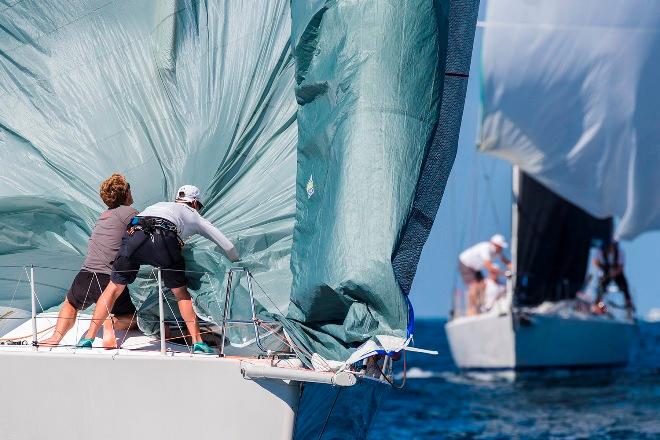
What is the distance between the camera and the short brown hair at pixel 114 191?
7.97 meters

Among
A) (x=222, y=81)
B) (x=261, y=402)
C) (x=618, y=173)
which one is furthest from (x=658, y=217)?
(x=261, y=402)

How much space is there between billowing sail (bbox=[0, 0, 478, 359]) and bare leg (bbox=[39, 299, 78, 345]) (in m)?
0.47

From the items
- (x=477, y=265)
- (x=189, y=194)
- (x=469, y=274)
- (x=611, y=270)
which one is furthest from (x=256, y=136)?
(x=611, y=270)

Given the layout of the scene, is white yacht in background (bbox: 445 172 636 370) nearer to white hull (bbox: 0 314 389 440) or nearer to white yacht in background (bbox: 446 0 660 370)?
white yacht in background (bbox: 446 0 660 370)

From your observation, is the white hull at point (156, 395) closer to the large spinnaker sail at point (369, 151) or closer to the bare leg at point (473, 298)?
the large spinnaker sail at point (369, 151)

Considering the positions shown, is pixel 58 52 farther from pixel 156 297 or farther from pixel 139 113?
pixel 156 297

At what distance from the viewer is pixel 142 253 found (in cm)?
761

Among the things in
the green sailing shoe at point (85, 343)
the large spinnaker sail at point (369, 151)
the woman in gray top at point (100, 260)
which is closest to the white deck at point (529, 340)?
the large spinnaker sail at point (369, 151)

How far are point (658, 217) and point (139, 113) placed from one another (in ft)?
52.9

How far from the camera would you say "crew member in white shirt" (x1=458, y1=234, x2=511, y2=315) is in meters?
25.5

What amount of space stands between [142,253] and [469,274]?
19.1 metres

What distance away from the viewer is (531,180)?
1092 inches

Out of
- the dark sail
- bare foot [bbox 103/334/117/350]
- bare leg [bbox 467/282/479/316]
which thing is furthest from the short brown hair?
bare leg [bbox 467/282/479/316]

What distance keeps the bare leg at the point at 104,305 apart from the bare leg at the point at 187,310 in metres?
0.33
